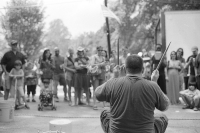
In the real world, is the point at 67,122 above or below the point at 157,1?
below

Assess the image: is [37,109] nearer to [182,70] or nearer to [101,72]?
[101,72]

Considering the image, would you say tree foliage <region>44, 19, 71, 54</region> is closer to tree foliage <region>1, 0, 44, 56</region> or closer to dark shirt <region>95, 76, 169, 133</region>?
tree foliage <region>1, 0, 44, 56</region>

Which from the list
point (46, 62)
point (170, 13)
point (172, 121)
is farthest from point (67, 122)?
point (170, 13)

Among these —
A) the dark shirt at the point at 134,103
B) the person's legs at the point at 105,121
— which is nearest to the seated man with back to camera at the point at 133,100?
the dark shirt at the point at 134,103

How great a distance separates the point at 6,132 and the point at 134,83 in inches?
132

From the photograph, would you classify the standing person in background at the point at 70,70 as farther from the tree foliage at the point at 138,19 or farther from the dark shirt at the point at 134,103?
the tree foliage at the point at 138,19

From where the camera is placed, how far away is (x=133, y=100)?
277 centimetres

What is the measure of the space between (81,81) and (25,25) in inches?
682

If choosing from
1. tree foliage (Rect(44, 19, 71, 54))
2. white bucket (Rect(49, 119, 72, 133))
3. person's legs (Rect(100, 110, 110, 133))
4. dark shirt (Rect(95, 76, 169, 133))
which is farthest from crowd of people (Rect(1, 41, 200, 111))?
tree foliage (Rect(44, 19, 71, 54))

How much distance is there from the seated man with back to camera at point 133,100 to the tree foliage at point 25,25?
20.6 meters

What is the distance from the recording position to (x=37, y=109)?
25.4ft

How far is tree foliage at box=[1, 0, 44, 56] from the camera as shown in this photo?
2281 cm

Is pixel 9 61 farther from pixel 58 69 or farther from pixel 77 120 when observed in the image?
pixel 77 120

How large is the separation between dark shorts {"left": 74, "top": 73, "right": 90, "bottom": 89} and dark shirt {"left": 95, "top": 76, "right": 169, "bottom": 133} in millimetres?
5315
